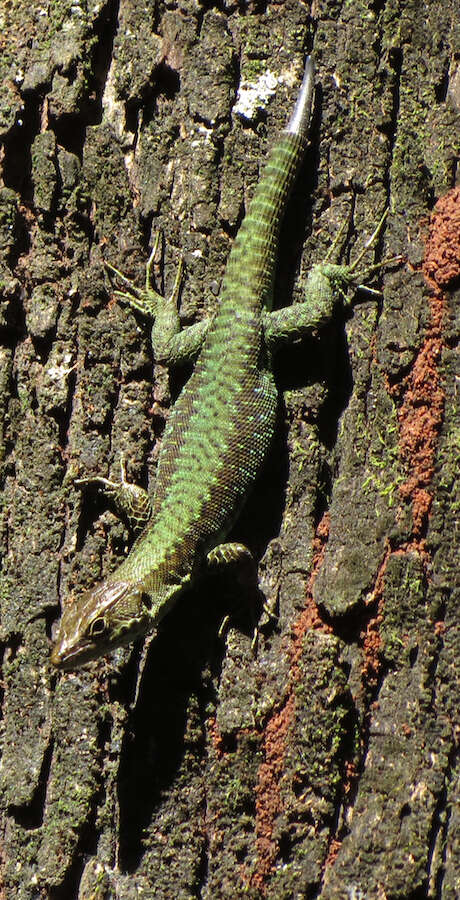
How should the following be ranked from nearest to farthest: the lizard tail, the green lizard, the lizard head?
the lizard head → the green lizard → the lizard tail

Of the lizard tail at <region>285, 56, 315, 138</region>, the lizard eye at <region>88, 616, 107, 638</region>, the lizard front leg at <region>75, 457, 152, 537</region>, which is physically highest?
the lizard tail at <region>285, 56, 315, 138</region>

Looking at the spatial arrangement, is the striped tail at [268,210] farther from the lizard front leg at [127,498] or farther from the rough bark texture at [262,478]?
the lizard front leg at [127,498]

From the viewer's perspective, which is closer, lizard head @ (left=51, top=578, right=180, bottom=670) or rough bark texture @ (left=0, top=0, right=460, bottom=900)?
rough bark texture @ (left=0, top=0, right=460, bottom=900)

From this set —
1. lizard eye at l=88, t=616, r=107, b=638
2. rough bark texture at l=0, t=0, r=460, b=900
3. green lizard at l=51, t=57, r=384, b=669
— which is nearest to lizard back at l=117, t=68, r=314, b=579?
green lizard at l=51, t=57, r=384, b=669

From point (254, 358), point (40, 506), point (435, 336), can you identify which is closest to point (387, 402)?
point (435, 336)

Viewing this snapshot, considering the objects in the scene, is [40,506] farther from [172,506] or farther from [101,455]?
[172,506]

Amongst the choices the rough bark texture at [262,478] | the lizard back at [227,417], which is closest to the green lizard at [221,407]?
the lizard back at [227,417]

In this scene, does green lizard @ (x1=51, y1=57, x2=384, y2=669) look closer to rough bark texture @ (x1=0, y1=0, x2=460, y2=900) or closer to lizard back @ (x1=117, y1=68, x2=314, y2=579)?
lizard back @ (x1=117, y1=68, x2=314, y2=579)
